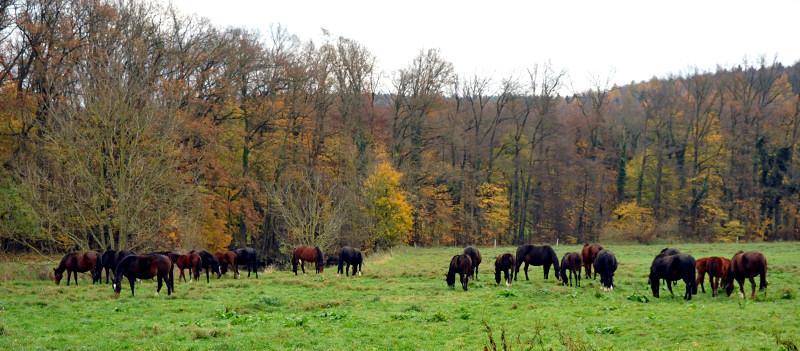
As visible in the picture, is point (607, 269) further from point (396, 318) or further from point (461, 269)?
point (396, 318)

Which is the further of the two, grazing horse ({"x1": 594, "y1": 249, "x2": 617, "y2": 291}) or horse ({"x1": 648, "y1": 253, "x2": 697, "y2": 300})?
grazing horse ({"x1": 594, "y1": 249, "x2": 617, "y2": 291})

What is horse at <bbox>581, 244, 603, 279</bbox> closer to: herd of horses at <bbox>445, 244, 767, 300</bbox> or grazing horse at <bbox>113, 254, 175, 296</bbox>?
herd of horses at <bbox>445, 244, 767, 300</bbox>

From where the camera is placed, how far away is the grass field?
9.91 meters

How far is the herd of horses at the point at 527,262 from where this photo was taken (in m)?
15.0

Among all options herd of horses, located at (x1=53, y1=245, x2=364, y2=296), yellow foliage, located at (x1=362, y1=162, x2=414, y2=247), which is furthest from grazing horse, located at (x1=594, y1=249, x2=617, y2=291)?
yellow foliage, located at (x1=362, y1=162, x2=414, y2=247)

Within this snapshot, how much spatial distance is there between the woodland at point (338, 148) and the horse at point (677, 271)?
67.7 ft

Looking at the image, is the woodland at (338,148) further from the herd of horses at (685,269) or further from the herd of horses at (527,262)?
the herd of horses at (685,269)

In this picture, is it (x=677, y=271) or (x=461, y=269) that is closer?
(x=677, y=271)

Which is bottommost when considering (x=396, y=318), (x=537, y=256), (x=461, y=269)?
(x=396, y=318)

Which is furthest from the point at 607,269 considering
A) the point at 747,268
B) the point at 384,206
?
the point at 384,206

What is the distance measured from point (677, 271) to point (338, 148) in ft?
118

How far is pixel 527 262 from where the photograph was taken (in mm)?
21281

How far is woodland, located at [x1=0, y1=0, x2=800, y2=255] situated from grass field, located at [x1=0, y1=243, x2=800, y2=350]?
9205 mm

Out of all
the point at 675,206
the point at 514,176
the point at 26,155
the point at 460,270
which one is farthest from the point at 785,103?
the point at 26,155
